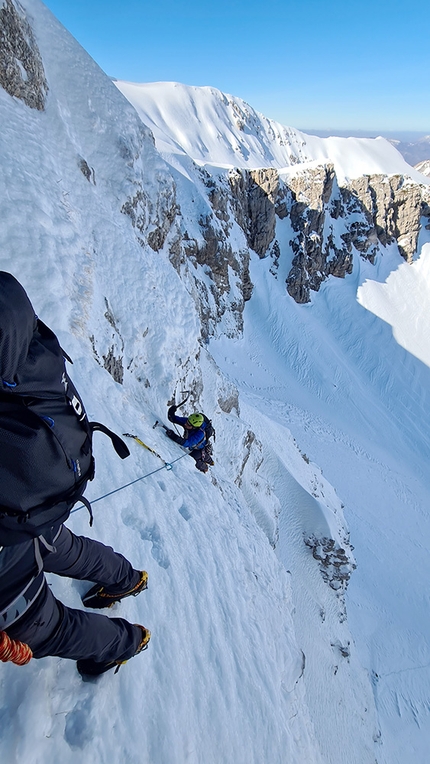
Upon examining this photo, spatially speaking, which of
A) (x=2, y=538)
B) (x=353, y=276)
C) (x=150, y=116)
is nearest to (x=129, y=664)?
(x=2, y=538)

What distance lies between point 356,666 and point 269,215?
4466 cm

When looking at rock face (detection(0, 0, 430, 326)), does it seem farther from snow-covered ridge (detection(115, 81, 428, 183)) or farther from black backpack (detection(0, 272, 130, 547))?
snow-covered ridge (detection(115, 81, 428, 183))

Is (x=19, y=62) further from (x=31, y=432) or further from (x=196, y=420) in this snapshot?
(x=31, y=432)

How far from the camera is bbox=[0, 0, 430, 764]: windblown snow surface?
384 centimetres

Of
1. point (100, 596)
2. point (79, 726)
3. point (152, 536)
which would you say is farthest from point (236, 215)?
point (79, 726)

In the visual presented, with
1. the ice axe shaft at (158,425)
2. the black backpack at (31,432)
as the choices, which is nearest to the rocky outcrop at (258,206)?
the ice axe shaft at (158,425)

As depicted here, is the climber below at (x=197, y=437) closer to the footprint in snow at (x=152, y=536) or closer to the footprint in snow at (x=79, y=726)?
the footprint in snow at (x=152, y=536)

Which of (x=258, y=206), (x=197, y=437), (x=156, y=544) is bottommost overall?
(x=197, y=437)

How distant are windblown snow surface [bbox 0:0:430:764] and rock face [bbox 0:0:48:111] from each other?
23.1 inches

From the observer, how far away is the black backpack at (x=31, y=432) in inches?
73.7

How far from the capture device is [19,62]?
36.3ft

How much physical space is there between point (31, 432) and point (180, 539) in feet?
15.7

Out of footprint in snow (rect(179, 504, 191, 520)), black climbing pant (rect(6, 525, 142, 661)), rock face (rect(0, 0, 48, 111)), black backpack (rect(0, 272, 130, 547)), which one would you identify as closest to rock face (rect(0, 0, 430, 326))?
rock face (rect(0, 0, 48, 111))

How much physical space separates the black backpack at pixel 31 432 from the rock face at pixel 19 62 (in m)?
12.7
